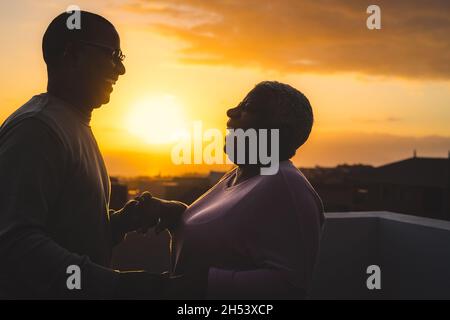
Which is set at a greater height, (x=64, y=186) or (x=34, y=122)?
(x=34, y=122)

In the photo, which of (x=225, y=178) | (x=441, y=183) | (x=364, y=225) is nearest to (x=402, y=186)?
(x=441, y=183)

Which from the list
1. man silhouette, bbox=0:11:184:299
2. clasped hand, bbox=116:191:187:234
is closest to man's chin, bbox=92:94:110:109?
man silhouette, bbox=0:11:184:299

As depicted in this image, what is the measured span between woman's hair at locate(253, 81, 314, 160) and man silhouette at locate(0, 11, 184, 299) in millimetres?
608

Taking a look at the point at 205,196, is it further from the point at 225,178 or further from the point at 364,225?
the point at 364,225

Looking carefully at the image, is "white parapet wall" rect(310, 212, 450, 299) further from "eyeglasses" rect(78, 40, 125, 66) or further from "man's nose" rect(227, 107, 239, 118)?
"eyeglasses" rect(78, 40, 125, 66)

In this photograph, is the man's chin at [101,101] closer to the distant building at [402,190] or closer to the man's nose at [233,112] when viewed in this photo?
the man's nose at [233,112]

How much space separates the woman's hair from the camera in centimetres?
206

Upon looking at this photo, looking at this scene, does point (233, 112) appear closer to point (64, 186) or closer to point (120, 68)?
point (120, 68)

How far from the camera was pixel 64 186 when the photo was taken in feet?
6.10

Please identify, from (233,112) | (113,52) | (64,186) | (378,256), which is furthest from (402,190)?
(64,186)

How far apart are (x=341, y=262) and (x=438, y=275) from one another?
737mm

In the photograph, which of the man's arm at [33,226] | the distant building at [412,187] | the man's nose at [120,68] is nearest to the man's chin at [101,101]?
the man's nose at [120,68]

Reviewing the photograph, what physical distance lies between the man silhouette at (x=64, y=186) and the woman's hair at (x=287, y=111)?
61 centimetres

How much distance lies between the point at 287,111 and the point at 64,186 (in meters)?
0.87
